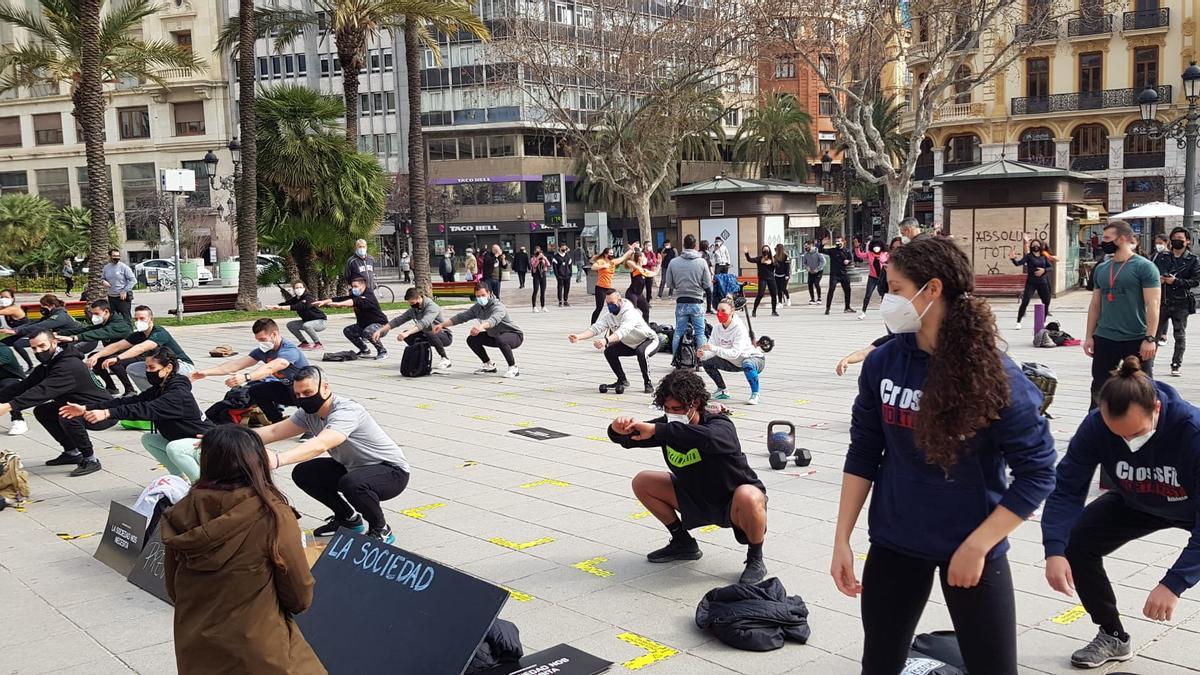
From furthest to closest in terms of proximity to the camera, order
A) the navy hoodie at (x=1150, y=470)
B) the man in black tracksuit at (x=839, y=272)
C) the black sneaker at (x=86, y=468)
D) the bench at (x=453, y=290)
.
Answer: the bench at (x=453, y=290), the man in black tracksuit at (x=839, y=272), the black sneaker at (x=86, y=468), the navy hoodie at (x=1150, y=470)

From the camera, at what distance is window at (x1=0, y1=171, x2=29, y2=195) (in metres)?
68.4

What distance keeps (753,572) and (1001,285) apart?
22315 mm

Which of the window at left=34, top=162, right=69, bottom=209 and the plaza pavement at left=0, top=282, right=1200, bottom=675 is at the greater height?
the window at left=34, top=162, right=69, bottom=209

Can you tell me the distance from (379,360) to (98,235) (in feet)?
33.5

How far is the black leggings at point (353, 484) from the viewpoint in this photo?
682cm

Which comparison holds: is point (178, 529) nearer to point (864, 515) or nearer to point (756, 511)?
point (756, 511)

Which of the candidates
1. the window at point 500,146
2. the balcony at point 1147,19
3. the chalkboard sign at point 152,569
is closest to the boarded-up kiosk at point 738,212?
the chalkboard sign at point 152,569

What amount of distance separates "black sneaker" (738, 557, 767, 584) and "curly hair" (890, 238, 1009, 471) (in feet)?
9.20

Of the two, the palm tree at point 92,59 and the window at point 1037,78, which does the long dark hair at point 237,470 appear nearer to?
the palm tree at point 92,59

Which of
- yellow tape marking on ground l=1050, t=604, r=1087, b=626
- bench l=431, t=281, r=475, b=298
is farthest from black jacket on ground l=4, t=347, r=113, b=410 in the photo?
bench l=431, t=281, r=475, b=298

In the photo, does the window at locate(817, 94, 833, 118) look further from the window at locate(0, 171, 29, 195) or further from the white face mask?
the white face mask

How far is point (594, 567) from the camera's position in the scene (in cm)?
643

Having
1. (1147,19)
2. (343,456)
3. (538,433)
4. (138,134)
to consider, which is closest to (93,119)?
(538,433)

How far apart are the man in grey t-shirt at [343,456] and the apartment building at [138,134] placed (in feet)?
189
